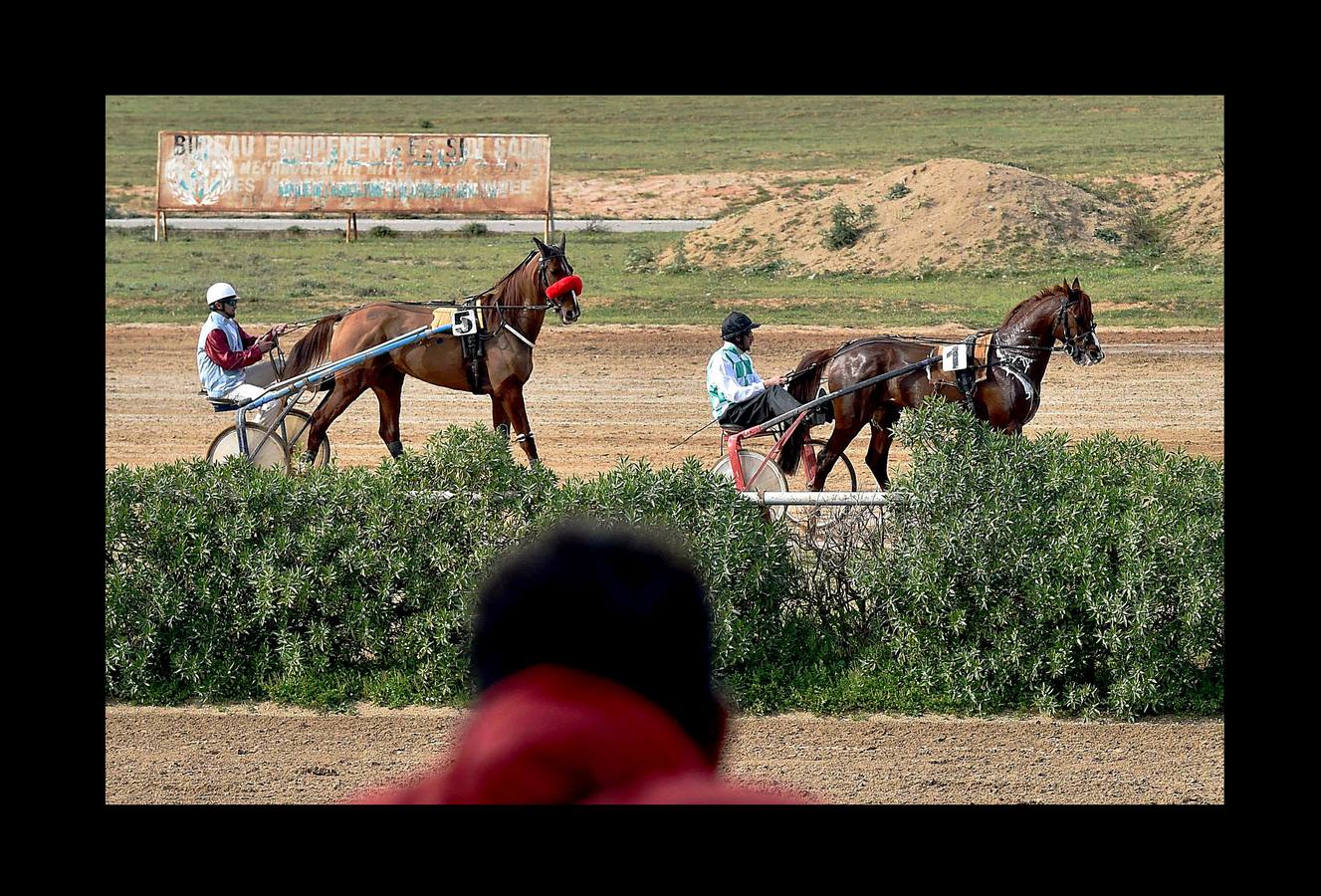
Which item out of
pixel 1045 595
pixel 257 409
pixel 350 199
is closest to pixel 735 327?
pixel 257 409

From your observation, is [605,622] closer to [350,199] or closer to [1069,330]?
[1069,330]

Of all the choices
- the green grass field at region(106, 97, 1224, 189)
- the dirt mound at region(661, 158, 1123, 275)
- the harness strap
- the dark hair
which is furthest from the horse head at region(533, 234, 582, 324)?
the green grass field at region(106, 97, 1224, 189)

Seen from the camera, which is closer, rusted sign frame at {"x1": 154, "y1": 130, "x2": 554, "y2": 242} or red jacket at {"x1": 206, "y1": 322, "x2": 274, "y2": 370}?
red jacket at {"x1": 206, "y1": 322, "x2": 274, "y2": 370}

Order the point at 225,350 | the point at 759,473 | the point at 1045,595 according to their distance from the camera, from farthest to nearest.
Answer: the point at 225,350 → the point at 759,473 → the point at 1045,595

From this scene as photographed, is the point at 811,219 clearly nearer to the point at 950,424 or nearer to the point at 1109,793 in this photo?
the point at 950,424

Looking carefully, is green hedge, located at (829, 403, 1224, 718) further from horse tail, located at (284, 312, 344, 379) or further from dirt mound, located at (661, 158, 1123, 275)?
dirt mound, located at (661, 158, 1123, 275)

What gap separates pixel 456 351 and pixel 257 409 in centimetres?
159

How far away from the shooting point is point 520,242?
3144 centimetres

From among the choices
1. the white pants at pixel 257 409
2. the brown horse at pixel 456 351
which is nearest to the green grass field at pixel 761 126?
the brown horse at pixel 456 351

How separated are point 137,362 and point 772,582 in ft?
42.3

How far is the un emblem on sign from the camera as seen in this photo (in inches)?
1262

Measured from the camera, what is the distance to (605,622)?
75.0 inches

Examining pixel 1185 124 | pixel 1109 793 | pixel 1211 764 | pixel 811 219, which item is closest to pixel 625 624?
pixel 1109 793

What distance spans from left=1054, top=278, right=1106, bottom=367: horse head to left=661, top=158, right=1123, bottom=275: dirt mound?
43.5ft
